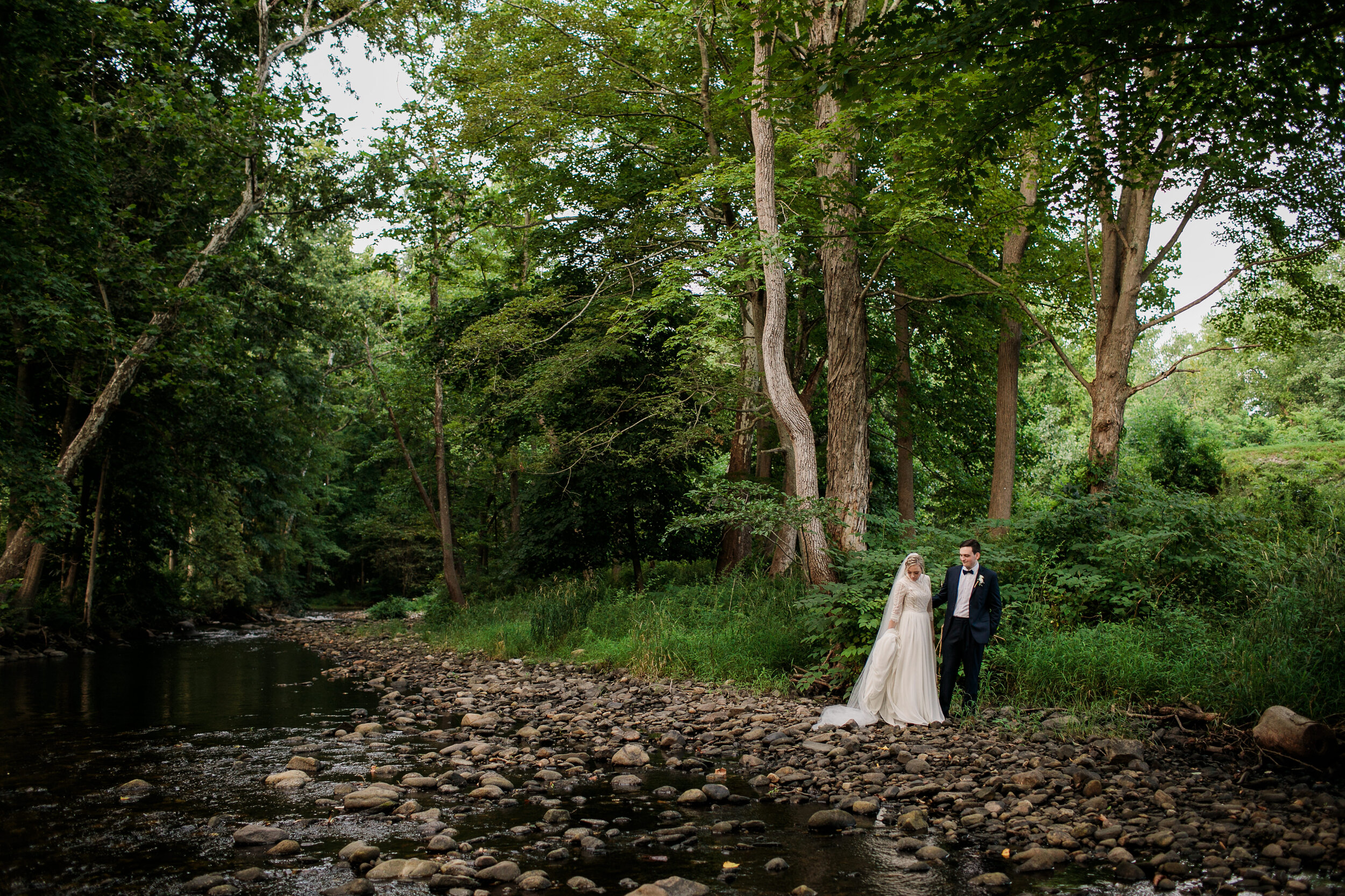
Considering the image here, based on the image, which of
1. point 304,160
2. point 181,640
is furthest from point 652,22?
point 181,640

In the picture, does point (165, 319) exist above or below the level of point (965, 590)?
above

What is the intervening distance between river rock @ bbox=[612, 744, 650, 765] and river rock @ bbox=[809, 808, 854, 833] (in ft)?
6.81

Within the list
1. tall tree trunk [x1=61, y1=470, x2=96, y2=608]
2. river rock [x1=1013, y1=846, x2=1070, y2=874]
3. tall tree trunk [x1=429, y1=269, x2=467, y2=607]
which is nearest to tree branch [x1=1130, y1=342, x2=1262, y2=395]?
river rock [x1=1013, y1=846, x2=1070, y2=874]

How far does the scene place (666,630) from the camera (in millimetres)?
11867

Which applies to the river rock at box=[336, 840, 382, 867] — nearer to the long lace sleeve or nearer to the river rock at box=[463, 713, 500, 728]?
the river rock at box=[463, 713, 500, 728]

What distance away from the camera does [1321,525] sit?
36.3ft

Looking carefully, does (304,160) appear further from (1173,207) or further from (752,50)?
(1173,207)

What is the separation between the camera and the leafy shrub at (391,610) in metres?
31.8

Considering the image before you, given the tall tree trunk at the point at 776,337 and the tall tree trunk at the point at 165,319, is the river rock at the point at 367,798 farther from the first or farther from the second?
the tall tree trunk at the point at 165,319

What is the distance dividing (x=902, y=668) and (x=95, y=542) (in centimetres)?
1998

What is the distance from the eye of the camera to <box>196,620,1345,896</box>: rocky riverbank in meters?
4.39

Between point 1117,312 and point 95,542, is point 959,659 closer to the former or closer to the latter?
point 1117,312

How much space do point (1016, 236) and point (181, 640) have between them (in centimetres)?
2265


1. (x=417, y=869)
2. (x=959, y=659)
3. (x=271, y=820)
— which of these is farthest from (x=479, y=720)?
(x=959, y=659)
